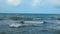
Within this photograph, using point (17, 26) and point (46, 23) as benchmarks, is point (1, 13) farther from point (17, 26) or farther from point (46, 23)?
point (46, 23)

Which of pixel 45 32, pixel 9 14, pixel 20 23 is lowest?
pixel 45 32

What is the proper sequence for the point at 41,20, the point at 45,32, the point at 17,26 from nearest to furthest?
1. the point at 45,32
2. the point at 17,26
3. the point at 41,20

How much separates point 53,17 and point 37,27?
1.05 meters

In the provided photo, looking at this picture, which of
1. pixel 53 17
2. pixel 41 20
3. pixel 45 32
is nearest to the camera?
pixel 45 32

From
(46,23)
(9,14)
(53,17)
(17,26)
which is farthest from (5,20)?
(53,17)

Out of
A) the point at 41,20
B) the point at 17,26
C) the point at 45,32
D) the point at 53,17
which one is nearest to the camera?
the point at 45,32

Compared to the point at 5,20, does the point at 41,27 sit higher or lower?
lower

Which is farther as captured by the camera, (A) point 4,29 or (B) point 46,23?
(B) point 46,23

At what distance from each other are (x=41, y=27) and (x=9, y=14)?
1.36 metres

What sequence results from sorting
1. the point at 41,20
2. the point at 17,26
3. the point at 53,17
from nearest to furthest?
the point at 17,26
the point at 41,20
the point at 53,17

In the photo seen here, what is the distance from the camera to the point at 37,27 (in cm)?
467

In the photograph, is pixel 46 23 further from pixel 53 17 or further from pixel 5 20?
pixel 5 20

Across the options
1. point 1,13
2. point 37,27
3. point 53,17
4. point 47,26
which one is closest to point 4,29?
point 1,13

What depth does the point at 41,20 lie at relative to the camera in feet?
16.0
